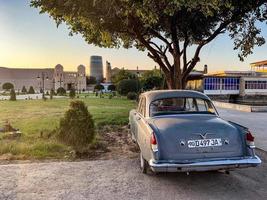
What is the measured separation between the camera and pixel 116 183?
6148mm

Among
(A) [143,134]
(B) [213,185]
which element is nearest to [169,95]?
(A) [143,134]

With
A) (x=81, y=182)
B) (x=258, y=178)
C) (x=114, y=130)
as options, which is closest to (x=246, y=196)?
(x=258, y=178)

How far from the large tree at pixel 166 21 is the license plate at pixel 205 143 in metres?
4.32

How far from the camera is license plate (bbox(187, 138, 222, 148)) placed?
570 centimetres

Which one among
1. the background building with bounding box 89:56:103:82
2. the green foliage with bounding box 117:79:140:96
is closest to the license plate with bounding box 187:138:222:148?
the green foliage with bounding box 117:79:140:96

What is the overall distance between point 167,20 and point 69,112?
20.4 feet

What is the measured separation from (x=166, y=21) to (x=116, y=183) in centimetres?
868

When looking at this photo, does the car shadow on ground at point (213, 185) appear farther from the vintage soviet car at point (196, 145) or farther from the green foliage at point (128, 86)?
the green foliage at point (128, 86)

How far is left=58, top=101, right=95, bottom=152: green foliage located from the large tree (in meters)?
3.33

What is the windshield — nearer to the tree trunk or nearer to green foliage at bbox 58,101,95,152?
green foliage at bbox 58,101,95,152

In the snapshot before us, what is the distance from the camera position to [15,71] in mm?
101375

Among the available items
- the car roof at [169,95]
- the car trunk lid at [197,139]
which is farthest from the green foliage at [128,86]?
the car trunk lid at [197,139]

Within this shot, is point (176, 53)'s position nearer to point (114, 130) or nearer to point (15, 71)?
point (114, 130)

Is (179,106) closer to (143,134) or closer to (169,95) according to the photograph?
(169,95)
